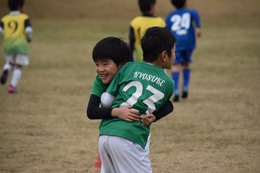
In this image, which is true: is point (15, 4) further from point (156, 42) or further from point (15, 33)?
point (156, 42)

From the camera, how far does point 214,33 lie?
66.5ft

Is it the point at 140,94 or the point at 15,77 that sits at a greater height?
the point at 140,94

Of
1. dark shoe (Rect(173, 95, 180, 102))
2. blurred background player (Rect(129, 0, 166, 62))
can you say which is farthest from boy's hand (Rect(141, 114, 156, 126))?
dark shoe (Rect(173, 95, 180, 102))

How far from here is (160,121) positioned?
818cm

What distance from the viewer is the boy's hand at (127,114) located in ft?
12.4

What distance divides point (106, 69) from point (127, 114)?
33 centimetres

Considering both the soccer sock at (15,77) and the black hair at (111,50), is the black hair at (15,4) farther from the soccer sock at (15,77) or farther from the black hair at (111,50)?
the black hair at (111,50)

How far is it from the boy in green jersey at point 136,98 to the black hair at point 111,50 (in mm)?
82

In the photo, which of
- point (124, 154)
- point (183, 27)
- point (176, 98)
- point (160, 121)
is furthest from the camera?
point (183, 27)

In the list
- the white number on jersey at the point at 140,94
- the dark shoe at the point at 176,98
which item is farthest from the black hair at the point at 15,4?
the white number on jersey at the point at 140,94

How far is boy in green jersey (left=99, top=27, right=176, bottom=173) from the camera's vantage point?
3781 mm

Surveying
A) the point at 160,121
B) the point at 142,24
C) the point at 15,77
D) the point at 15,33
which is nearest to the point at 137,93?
the point at 160,121

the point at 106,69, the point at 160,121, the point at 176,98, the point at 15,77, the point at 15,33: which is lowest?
the point at 176,98

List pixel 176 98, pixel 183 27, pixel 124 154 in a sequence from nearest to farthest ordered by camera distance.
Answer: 1. pixel 124 154
2. pixel 176 98
3. pixel 183 27
